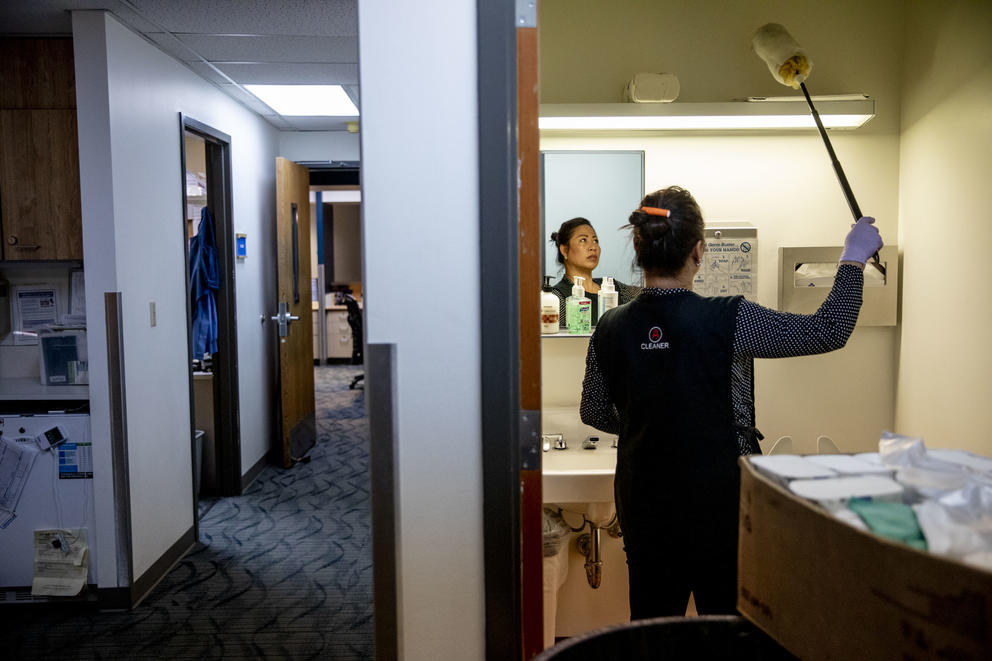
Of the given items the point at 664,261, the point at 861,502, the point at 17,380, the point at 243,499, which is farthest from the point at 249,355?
the point at 861,502

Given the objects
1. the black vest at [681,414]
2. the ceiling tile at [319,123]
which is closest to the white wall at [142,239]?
the ceiling tile at [319,123]

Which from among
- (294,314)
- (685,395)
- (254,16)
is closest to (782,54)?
(685,395)

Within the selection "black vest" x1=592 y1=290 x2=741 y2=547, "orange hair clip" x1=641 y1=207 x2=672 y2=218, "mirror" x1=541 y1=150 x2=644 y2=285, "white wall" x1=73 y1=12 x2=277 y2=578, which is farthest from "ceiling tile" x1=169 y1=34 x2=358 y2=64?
"black vest" x1=592 y1=290 x2=741 y2=547

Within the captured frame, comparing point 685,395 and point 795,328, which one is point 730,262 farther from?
point 685,395

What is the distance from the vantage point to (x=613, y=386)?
1.77 meters

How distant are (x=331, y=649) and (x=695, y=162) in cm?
225

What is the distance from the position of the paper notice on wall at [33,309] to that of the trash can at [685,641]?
132 inches

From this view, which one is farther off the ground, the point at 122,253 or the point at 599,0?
the point at 599,0

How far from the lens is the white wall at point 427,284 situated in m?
1.35

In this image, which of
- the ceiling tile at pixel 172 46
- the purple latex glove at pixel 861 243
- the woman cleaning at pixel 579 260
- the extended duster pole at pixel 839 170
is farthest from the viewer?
the ceiling tile at pixel 172 46

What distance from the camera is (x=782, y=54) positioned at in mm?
2217

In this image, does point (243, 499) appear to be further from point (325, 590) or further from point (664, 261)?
point (664, 261)

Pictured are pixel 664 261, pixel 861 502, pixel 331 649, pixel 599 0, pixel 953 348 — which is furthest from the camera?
pixel 331 649

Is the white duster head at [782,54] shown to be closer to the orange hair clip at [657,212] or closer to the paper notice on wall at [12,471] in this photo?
the orange hair clip at [657,212]
